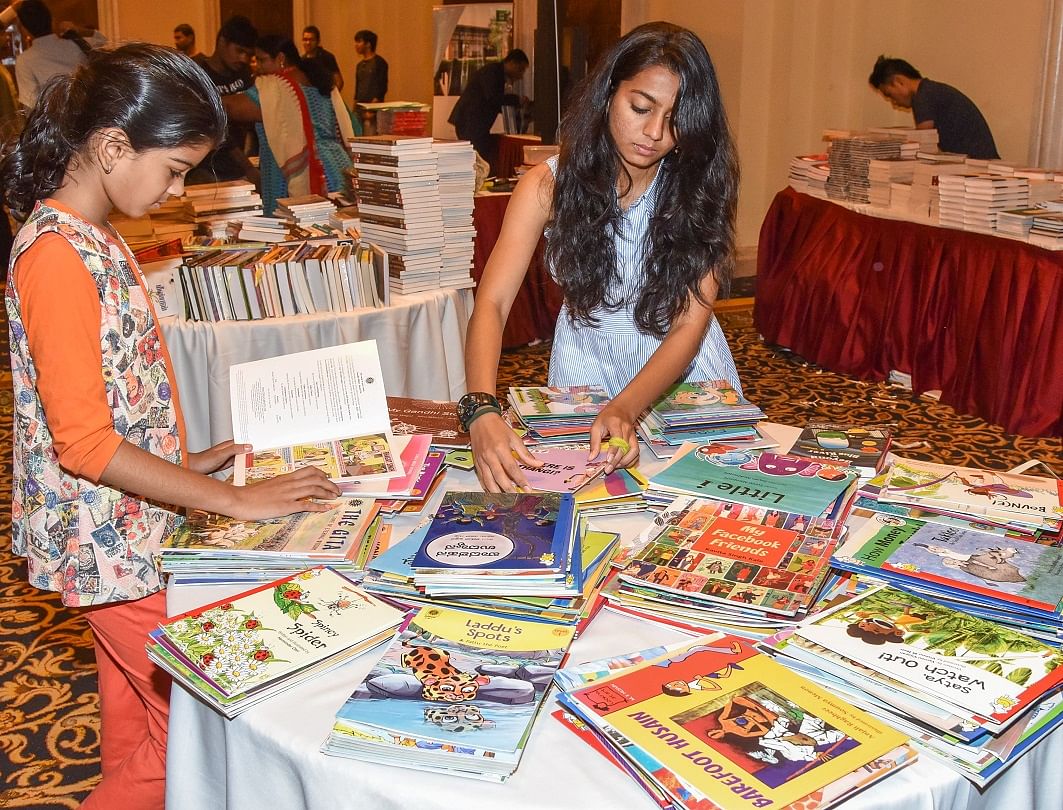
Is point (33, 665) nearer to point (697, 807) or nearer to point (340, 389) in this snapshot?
point (340, 389)

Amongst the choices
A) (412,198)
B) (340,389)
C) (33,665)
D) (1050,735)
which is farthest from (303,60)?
(1050,735)

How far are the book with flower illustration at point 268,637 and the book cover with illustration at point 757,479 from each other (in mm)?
515

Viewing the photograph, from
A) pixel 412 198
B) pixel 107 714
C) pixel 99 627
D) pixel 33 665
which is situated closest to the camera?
pixel 99 627

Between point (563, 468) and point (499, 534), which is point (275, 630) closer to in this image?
point (499, 534)

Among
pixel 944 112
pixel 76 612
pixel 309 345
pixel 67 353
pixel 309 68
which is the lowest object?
pixel 76 612

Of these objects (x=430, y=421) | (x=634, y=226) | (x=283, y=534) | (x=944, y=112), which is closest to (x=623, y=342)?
(x=634, y=226)

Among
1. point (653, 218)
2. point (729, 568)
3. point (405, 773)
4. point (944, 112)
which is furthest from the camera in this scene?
point (944, 112)

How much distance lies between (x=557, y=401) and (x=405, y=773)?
98 centimetres

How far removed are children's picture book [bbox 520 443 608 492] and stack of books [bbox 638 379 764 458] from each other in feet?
0.53

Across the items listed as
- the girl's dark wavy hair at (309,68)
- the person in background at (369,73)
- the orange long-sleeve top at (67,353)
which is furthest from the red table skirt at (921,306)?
the person in background at (369,73)

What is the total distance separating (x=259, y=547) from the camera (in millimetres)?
1346

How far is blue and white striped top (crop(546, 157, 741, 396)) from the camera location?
6.84ft

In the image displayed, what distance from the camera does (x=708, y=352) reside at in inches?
86.8

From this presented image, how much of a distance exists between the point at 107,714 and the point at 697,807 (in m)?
1.17
